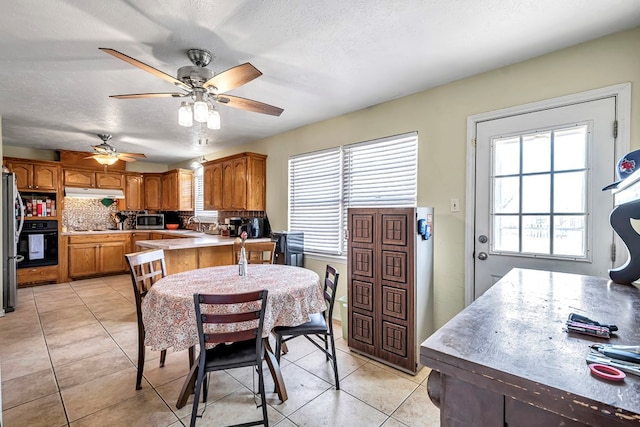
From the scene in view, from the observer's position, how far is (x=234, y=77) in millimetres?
1845

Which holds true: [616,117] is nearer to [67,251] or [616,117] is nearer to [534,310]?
[534,310]

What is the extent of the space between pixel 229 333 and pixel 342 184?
2.36 m

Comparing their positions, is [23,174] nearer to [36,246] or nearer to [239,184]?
[36,246]

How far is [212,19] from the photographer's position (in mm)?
1761

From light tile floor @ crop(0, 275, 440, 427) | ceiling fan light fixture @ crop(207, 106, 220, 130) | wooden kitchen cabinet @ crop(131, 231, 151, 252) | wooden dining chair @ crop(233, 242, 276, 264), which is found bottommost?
light tile floor @ crop(0, 275, 440, 427)

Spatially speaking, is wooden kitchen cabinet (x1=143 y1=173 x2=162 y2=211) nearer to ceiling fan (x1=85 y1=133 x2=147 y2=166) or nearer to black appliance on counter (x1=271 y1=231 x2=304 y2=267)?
ceiling fan (x1=85 y1=133 x2=147 y2=166)

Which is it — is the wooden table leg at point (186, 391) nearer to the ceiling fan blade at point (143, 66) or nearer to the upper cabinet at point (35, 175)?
the ceiling fan blade at point (143, 66)

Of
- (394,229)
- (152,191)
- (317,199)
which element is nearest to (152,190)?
(152,191)

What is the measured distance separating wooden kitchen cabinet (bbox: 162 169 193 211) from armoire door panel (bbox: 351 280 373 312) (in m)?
4.93

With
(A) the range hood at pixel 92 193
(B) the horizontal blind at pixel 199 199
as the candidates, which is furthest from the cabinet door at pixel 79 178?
(B) the horizontal blind at pixel 199 199

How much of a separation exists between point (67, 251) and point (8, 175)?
84.1 inches

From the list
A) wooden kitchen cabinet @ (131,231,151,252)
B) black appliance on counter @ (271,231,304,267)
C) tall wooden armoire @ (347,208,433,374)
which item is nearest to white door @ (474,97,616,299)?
tall wooden armoire @ (347,208,433,374)

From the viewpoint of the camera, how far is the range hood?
5539mm

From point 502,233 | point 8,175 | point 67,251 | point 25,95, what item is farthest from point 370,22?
point 67,251
